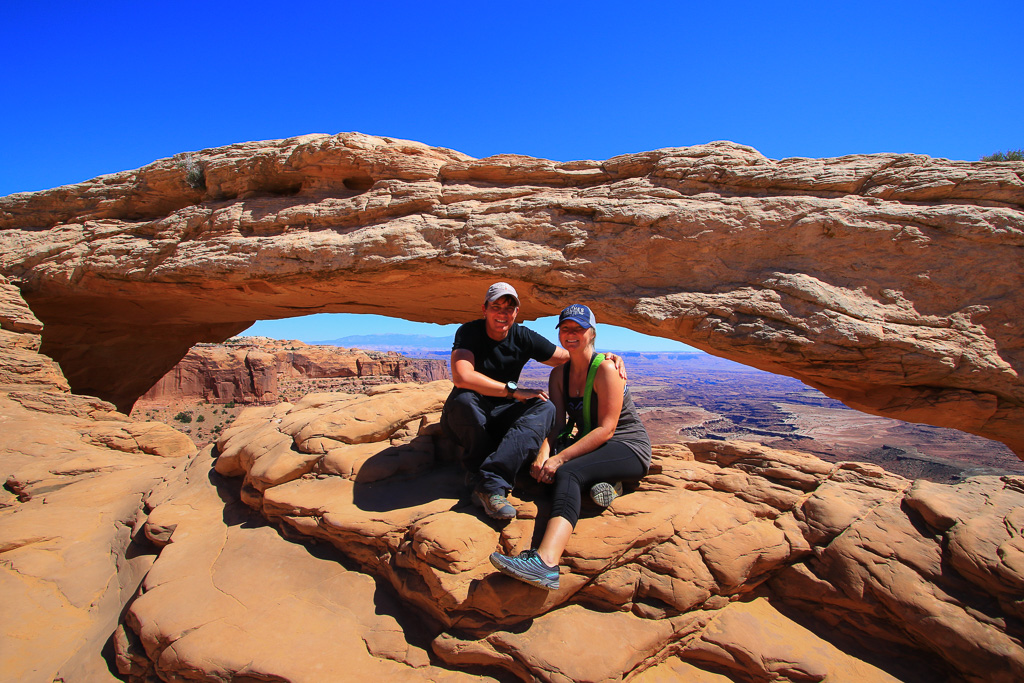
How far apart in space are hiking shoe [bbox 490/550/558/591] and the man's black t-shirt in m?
1.48

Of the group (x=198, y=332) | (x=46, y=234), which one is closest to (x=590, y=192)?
(x=46, y=234)

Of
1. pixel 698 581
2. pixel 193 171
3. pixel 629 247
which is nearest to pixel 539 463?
pixel 698 581

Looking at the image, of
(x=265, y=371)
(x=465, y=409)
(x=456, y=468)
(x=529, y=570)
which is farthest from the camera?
(x=265, y=371)

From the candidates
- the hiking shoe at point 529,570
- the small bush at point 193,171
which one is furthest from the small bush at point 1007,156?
the small bush at point 193,171

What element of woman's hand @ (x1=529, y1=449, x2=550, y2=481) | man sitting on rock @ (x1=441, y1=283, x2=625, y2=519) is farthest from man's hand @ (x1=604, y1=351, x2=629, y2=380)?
woman's hand @ (x1=529, y1=449, x2=550, y2=481)

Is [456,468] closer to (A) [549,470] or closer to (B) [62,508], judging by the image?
(A) [549,470]

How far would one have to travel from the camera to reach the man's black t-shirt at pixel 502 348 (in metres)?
3.87

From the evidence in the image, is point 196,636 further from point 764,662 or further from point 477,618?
point 764,662

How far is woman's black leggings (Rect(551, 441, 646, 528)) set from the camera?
312cm

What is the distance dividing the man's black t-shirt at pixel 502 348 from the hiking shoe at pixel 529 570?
58.1 inches

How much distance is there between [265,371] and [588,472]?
30121mm

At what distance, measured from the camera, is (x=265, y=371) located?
2902cm

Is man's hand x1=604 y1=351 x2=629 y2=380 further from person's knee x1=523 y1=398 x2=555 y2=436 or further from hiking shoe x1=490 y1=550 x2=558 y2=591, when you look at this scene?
hiking shoe x1=490 y1=550 x2=558 y2=591

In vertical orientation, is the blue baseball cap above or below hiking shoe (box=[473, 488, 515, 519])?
above
